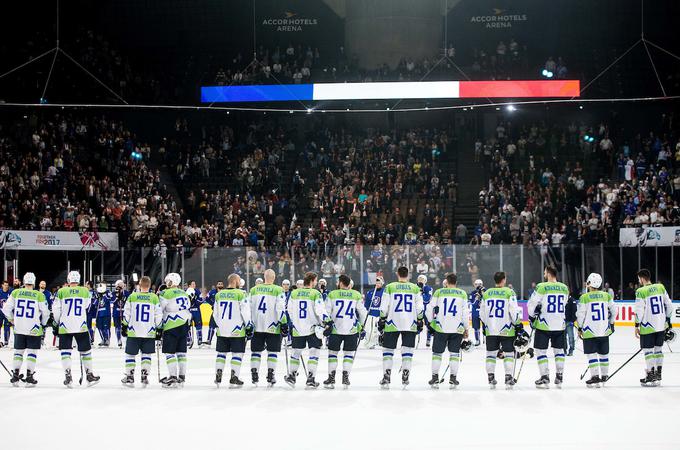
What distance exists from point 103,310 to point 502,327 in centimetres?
1190

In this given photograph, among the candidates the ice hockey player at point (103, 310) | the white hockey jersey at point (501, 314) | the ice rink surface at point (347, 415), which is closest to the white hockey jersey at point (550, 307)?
the white hockey jersey at point (501, 314)

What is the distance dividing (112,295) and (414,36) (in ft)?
71.0

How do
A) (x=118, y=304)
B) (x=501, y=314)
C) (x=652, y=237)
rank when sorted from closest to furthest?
(x=501, y=314), (x=118, y=304), (x=652, y=237)

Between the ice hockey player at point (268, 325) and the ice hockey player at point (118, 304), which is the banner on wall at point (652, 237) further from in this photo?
the ice hockey player at point (268, 325)

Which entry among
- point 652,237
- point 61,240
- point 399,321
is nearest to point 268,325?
point 399,321

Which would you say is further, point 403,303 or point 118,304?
point 118,304

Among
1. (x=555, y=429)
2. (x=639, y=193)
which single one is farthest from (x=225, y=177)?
(x=555, y=429)

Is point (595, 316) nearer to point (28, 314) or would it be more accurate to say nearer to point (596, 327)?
point (596, 327)

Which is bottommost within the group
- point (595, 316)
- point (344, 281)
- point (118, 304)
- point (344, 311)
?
point (118, 304)

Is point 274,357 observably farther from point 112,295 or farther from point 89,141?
point 89,141

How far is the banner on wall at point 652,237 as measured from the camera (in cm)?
2708

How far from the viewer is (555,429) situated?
1067 centimetres

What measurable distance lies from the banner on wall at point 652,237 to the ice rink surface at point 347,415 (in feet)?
38.8

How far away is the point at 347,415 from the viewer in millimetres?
11727
